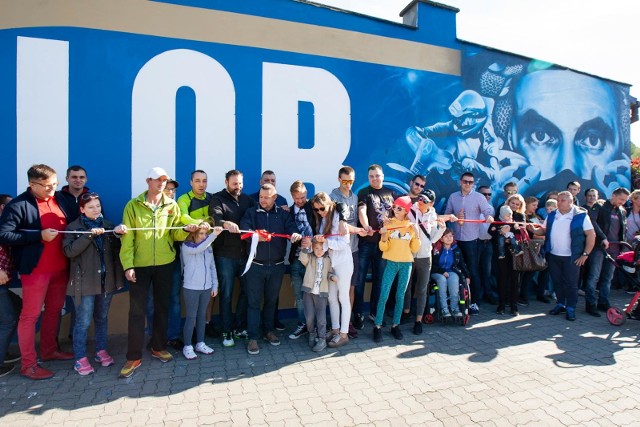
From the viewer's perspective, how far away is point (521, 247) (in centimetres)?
616

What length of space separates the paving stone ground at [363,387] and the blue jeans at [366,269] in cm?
57

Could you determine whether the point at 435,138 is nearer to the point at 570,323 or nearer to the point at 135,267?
the point at 570,323

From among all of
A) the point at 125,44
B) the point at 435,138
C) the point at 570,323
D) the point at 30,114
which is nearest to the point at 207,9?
the point at 125,44

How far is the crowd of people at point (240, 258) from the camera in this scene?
4102mm

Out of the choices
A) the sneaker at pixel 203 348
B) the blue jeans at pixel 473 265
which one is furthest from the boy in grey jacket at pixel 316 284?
the blue jeans at pixel 473 265

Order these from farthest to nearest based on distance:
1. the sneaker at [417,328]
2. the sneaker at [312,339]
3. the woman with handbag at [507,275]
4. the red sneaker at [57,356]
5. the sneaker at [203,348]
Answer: the woman with handbag at [507,275], the sneaker at [417,328], the sneaker at [312,339], the sneaker at [203,348], the red sneaker at [57,356]

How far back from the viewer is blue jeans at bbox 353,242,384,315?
5617 millimetres

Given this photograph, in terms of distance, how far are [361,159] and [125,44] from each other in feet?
12.8

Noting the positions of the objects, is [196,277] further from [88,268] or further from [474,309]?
[474,309]

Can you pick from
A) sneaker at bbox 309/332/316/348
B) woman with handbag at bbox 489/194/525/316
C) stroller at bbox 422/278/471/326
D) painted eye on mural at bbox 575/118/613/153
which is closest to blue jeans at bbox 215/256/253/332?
sneaker at bbox 309/332/316/348

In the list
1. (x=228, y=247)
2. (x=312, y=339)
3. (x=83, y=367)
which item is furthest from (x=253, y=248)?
(x=83, y=367)

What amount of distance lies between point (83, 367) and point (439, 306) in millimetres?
4598

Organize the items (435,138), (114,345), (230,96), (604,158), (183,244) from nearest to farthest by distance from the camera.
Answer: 1. (183,244)
2. (114,345)
3. (230,96)
4. (435,138)
5. (604,158)

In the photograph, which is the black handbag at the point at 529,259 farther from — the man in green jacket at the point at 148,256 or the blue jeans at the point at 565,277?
the man in green jacket at the point at 148,256
